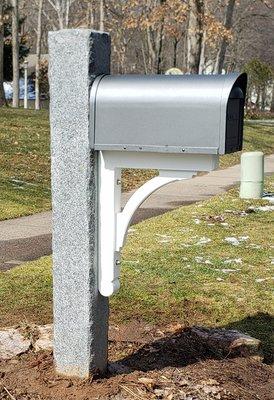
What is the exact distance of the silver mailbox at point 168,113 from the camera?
335 cm

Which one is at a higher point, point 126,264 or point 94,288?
point 94,288

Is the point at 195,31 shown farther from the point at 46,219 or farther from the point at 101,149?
the point at 101,149

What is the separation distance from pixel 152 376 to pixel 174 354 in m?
0.46

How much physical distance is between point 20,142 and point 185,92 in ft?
45.0

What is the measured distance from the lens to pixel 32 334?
452 cm

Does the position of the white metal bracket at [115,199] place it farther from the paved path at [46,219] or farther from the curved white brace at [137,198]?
the paved path at [46,219]

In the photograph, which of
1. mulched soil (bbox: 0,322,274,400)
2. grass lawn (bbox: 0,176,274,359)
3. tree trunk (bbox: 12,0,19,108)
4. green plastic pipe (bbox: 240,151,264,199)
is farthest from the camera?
tree trunk (bbox: 12,0,19,108)

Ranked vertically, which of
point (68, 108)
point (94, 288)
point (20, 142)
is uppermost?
point (68, 108)

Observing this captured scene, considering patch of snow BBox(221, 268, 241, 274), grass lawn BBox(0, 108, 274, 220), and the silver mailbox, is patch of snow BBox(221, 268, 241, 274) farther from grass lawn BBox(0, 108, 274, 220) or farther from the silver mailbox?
grass lawn BBox(0, 108, 274, 220)

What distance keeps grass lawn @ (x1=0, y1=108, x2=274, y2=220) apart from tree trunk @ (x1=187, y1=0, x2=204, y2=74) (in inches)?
148

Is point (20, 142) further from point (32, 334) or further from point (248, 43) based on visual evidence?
point (248, 43)

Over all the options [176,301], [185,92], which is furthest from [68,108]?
[176,301]

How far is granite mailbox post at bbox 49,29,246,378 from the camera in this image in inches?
134

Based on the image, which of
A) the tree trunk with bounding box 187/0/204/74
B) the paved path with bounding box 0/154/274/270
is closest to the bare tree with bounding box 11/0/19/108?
the tree trunk with bounding box 187/0/204/74
